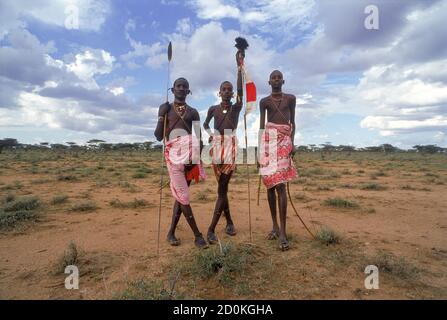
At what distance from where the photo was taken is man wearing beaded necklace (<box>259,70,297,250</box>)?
443cm

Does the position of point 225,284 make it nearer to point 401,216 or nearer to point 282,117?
point 282,117

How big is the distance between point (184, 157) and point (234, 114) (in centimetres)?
90

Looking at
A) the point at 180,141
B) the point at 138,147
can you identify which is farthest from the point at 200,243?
the point at 138,147

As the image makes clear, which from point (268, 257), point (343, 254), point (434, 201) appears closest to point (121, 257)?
point (268, 257)

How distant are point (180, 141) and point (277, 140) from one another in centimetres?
129

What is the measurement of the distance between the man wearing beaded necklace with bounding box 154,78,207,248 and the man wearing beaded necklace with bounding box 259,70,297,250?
0.94 metres

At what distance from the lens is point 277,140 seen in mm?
Result: 4496

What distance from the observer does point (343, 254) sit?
393 centimetres

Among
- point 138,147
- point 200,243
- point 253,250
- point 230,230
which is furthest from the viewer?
point 138,147

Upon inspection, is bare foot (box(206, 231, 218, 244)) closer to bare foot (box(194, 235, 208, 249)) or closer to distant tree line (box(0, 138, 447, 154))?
bare foot (box(194, 235, 208, 249))

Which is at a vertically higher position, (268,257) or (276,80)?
(276,80)

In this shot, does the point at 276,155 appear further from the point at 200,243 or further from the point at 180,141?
the point at 200,243

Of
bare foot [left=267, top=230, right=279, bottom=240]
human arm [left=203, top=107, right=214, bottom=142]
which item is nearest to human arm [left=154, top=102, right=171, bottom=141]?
human arm [left=203, top=107, right=214, bottom=142]

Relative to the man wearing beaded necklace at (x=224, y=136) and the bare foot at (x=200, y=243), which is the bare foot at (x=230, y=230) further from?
the bare foot at (x=200, y=243)
